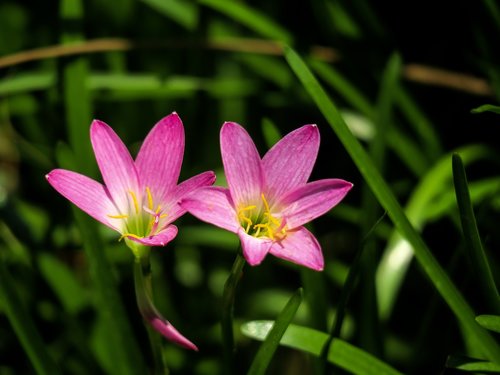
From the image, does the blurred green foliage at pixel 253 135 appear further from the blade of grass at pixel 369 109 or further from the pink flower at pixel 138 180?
the pink flower at pixel 138 180

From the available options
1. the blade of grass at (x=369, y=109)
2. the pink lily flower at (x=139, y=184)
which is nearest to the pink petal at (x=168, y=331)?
the pink lily flower at (x=139, y=184)

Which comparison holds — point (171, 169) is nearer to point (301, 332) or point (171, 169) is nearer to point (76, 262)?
point (301, 332)

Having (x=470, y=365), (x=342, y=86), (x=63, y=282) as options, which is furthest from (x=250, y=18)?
(x=470, y=365)

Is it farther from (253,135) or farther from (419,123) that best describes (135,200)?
(253,135)

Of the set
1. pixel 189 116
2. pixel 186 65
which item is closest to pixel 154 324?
pixel 189 116

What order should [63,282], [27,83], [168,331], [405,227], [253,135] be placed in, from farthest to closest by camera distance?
[253,135] < [27,83] < [63,282] < [405,227] < [168,331]

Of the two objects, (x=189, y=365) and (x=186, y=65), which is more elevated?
(x=186, y=65)

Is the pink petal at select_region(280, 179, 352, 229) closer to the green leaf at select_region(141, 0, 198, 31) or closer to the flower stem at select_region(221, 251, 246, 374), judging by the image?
the flower stem at select_region(221, 251, 246, 374)
